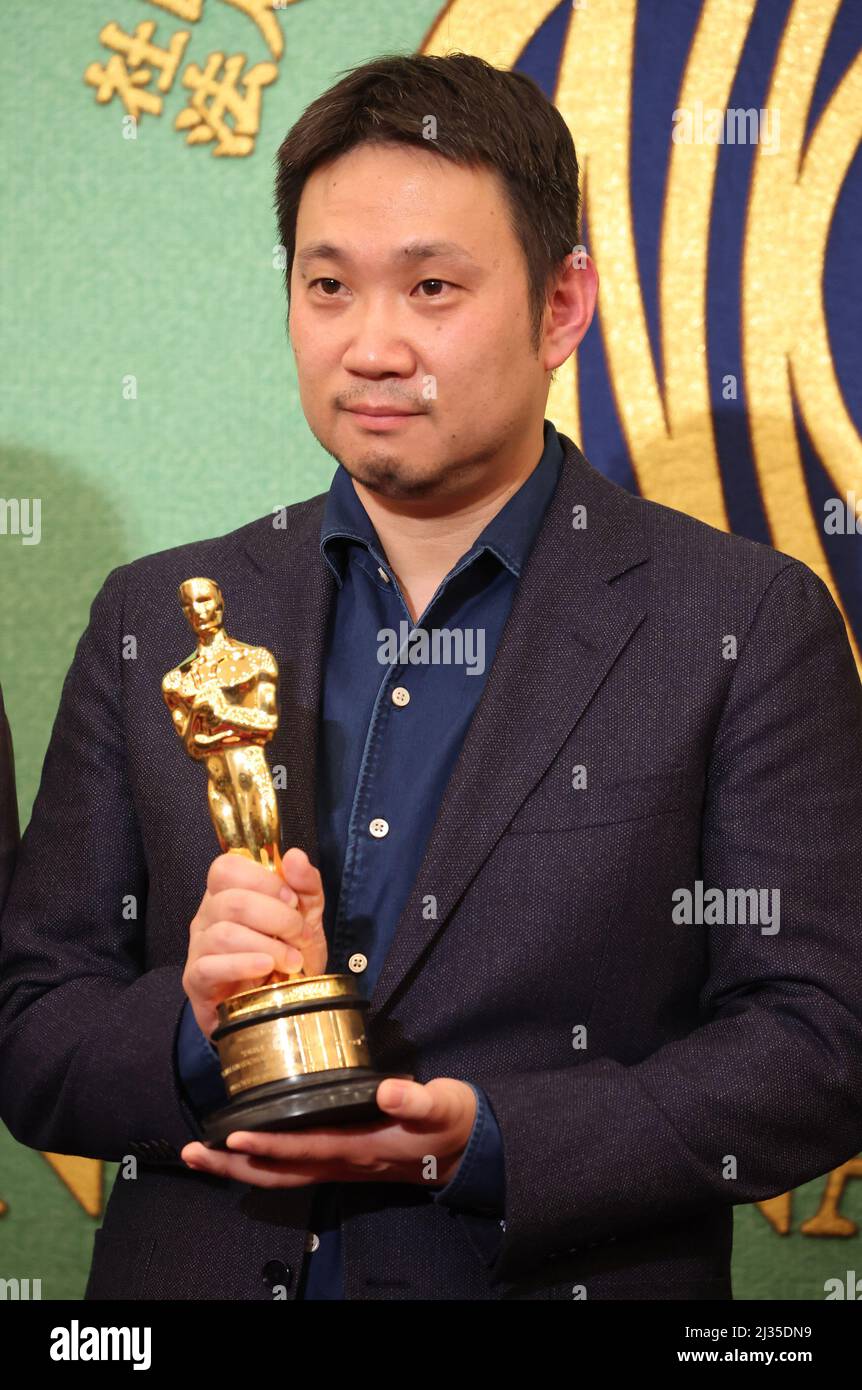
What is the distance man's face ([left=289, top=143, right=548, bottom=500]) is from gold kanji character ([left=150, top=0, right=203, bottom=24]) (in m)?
0.73

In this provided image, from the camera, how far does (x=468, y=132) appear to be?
4.91ft

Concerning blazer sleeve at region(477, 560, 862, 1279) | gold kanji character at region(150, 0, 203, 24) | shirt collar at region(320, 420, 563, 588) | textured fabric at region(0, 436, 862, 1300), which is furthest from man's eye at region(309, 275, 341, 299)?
gold kanji character at region(150, 0, 203, 24)

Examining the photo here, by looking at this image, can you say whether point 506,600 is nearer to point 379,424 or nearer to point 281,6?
point 379,424

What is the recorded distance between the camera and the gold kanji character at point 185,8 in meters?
2.12

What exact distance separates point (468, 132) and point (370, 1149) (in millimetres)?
873

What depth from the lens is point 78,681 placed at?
1644 millimetres

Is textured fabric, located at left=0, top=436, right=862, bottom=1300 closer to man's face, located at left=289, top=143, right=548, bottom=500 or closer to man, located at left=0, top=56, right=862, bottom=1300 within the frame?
man, located at left=0, top=56, right=862, bottom=1300

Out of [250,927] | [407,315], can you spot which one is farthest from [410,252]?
[250,927]

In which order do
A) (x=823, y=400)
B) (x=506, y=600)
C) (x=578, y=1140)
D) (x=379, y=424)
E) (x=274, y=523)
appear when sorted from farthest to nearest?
(x=823, y=400), (x=274, y=523), (x=506, y=600), (x=379, y=424), (x=578, y=1140)

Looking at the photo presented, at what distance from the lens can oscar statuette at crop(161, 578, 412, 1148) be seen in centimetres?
121

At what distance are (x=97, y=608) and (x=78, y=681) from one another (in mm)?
82

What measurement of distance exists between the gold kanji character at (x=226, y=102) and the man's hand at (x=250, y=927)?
1.17m

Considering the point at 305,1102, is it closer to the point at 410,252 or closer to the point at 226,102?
the point at 410,252
